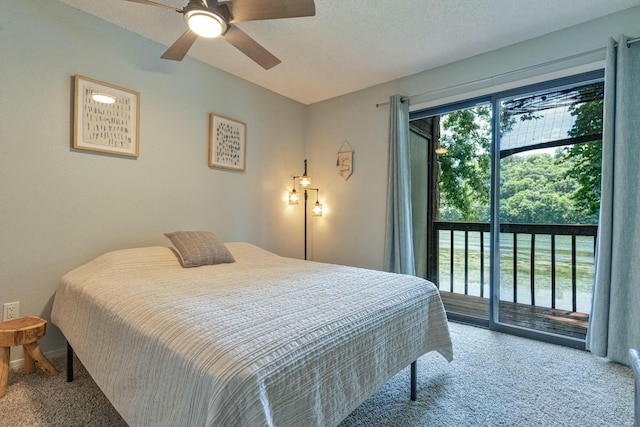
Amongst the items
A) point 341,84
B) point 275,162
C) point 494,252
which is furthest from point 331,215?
point 494,252

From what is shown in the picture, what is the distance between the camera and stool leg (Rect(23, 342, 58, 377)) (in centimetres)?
184

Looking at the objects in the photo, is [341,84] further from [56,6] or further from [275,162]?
[56,6]

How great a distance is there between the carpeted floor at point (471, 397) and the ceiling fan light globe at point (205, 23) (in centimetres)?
211

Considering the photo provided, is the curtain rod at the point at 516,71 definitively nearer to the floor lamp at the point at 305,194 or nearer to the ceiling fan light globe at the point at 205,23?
the floor lamp at the point at 305,194

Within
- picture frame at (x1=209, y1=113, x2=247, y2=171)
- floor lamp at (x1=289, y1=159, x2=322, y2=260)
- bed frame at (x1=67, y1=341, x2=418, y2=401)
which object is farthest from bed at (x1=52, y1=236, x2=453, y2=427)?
floor lamp at (x1=289, y1=159, x2=322, y2=260)

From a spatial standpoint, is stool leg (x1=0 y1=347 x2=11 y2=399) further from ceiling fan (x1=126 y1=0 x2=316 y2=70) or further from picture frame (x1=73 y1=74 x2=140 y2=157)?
ceiling fan (x1=126 y1=0 x2=316 y2=70)

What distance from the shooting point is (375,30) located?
2.41 meters

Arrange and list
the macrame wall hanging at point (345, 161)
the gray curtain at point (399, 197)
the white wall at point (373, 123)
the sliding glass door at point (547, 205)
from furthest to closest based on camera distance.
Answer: the macrame wall hanging at point (345, 161)
the gray curtain at point (399, 197)
the sliding glass door at point (547, 205)
the white wall at point (373, 123)

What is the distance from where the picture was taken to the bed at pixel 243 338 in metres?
0.90

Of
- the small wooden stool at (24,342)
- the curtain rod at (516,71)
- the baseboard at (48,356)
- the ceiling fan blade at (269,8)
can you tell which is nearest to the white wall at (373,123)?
the curtain rod at (516,71)

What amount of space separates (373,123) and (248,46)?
1820 mm

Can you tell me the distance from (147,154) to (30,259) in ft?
3.52

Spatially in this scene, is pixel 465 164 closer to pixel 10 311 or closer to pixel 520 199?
pixel 520 199

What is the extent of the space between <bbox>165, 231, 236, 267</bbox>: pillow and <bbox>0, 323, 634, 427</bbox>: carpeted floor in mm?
911
